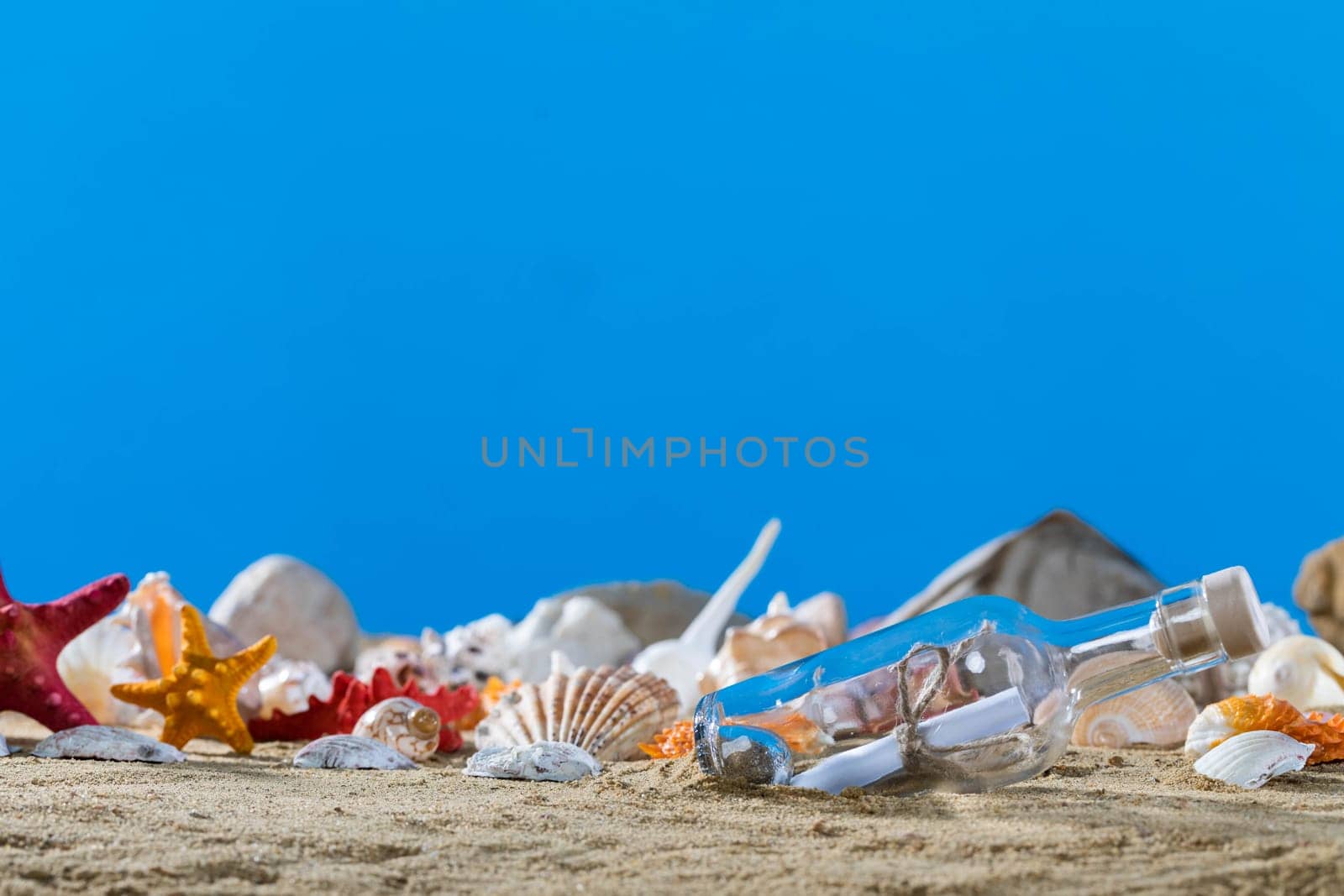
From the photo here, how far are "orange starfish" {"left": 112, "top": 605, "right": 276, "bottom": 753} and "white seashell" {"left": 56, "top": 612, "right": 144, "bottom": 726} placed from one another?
2.16 feet

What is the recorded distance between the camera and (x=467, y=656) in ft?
12.7

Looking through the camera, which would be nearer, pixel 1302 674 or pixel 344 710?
pixel 1302 674

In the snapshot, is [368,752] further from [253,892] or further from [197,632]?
[253,892]

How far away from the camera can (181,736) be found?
7.59 feet

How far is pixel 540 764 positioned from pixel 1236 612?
985 mm

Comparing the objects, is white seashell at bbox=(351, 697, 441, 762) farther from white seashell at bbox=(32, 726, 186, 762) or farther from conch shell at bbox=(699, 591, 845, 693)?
conch shell at bbox=(699, 591, 845, 693)

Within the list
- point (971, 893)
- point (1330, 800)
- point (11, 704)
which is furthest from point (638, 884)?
point (11, 704)

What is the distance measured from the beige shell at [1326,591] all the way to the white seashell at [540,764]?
2.61m

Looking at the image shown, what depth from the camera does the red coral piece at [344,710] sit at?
2615 mm

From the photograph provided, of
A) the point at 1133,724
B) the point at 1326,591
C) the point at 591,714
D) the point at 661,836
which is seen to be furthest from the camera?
the point at 1326,591

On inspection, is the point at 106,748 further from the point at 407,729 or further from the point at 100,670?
the point at 100,670

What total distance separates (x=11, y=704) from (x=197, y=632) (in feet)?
1.15

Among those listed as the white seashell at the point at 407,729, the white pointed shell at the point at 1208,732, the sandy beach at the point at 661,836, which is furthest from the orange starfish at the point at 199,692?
the white pointed shell at the point at 1208,732

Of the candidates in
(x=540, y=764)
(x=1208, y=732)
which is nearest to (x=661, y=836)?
(x=540, y=764)
